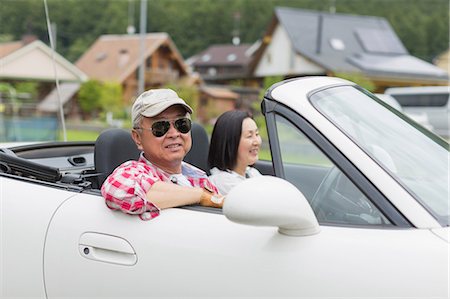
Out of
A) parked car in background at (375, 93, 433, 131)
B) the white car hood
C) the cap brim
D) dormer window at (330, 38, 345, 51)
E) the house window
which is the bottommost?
the house window

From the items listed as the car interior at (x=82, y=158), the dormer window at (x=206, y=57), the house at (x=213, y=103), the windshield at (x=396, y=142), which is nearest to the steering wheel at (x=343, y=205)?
the windshield at (x=396, y=142)

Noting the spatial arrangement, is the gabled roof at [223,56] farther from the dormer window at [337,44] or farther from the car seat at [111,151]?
the car seat at [111,151]

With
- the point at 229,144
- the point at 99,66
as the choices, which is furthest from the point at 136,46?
the point at 229,144

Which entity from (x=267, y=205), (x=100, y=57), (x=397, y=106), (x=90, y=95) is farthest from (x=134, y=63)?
(x=267, y=205)

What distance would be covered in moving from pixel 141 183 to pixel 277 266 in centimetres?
60

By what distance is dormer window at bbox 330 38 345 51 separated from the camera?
35.5 m

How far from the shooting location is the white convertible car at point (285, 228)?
1.68 m

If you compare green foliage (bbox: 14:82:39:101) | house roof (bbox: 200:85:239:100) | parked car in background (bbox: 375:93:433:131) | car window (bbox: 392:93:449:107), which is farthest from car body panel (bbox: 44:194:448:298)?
green foliage (bbox: 14:82:39:101)

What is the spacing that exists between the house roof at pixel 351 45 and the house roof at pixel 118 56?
1042cm

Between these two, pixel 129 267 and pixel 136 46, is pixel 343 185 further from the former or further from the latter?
pixel 136 46

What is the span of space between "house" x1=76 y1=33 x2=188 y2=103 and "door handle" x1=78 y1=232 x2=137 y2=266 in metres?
40.7

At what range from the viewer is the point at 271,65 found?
3966 centimetres

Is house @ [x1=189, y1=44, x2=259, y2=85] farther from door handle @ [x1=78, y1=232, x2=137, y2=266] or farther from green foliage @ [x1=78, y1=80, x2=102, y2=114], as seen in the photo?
door handle @ [x1=78, y1=232, x2=137, y2=266]

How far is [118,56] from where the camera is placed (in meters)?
46.3
